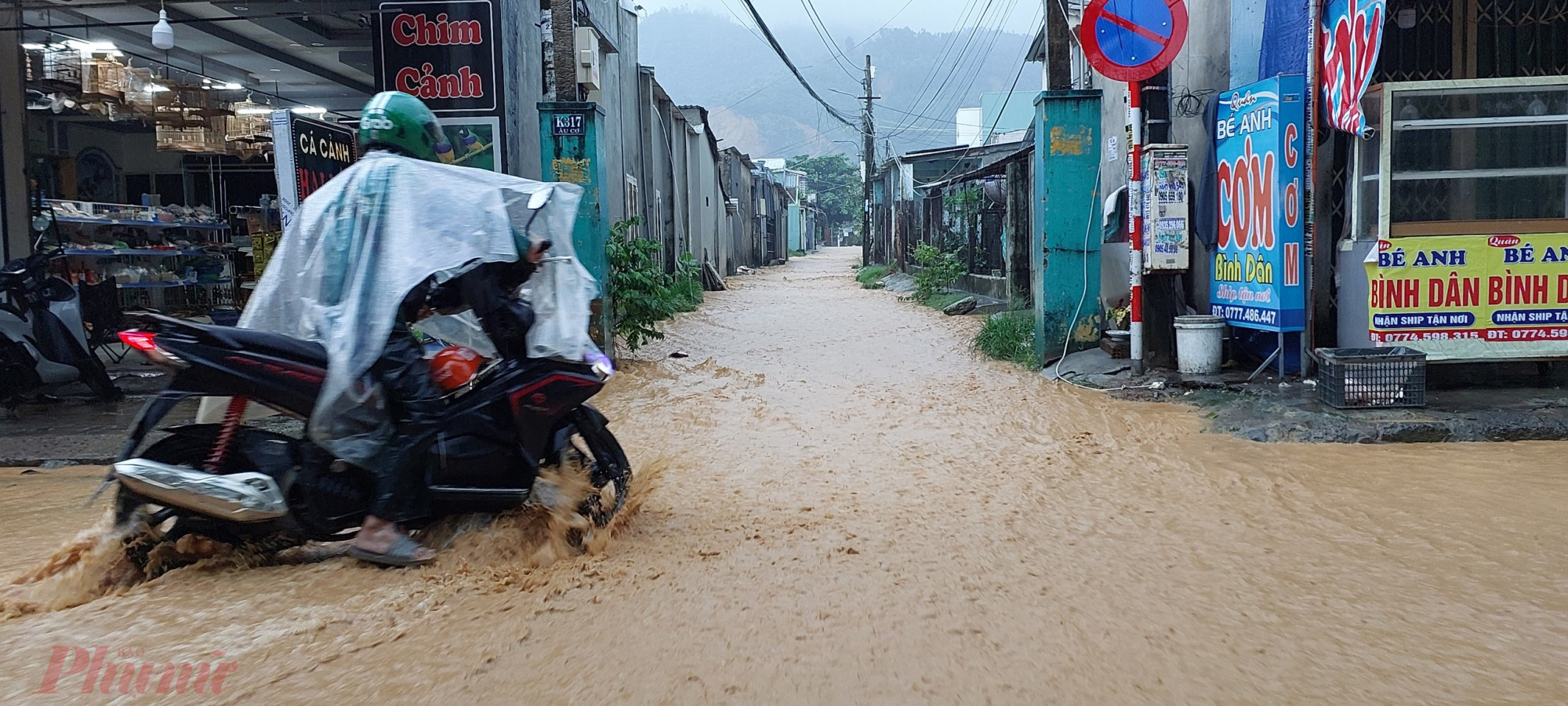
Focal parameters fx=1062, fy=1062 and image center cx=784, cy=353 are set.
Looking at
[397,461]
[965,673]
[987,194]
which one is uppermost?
[987,194]

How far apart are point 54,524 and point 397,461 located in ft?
6.98

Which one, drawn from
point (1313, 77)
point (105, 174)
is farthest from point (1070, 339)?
point (105, 174)

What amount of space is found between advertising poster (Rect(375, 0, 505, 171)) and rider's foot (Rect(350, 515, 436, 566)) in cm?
612

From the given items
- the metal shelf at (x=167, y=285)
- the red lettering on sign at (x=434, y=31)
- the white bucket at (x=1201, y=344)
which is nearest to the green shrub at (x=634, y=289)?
the red lettering on sign at (x=434, y=31)

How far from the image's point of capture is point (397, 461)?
12.0 ft

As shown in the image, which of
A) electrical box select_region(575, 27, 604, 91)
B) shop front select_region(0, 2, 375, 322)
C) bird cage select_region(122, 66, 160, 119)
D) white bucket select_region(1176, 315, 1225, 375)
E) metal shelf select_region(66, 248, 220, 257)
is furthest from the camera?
bird cage select_region(122, 66, 160, 119)

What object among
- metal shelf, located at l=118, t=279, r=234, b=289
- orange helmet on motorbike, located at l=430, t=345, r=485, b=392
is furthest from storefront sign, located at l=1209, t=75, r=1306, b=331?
metal shelf, located at l=118, t=279, r=234, b=289

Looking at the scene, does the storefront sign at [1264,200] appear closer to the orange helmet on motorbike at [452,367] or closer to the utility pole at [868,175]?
the orange helmet on motorbike at [452,367]

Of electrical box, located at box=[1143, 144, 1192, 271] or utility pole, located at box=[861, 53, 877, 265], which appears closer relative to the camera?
electrical box, located at box=[1143, 144, 1192, 271]

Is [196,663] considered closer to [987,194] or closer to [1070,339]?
[1070,339]

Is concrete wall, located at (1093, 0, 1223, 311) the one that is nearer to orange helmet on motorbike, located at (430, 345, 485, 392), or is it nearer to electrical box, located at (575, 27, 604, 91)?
electrical box, located at (575, 27, 604, 91)

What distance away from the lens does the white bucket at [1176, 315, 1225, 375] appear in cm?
762

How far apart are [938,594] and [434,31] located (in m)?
7.81

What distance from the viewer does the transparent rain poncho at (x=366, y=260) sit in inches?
138
